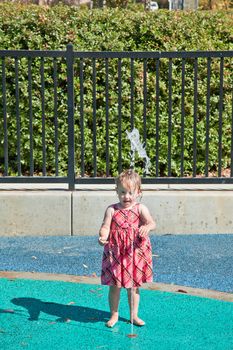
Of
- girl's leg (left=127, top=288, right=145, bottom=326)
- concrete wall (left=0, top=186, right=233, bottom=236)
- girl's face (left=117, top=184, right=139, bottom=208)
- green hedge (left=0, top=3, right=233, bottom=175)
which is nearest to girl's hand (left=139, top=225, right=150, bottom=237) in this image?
girl's face (left=117, top=184, right=139, bottom=208)

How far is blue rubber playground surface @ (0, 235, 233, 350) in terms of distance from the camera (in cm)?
536

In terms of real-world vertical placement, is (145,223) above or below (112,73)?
below

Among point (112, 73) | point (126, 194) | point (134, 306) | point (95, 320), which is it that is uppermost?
point (112, 73)

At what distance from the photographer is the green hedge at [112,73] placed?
8.74 m

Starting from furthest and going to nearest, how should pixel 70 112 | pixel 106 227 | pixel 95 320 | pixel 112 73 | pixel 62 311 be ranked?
pixel 112 73 → pixel 70 112 → pixel 62 311 → pixel 95 320 → pixel 106 227

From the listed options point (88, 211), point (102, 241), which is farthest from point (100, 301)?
point (88, 211)

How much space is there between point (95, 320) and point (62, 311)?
28 cm

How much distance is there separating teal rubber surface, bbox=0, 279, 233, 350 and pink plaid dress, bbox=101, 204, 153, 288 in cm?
33

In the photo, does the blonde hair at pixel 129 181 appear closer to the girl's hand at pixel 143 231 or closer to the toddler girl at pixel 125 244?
the toddler girl at pixel 125 244

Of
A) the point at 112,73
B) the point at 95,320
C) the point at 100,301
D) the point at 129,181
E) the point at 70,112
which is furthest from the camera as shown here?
the point at 112,73

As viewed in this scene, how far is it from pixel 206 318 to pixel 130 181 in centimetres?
110

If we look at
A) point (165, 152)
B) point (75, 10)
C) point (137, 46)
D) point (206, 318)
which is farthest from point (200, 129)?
point (206, 318)

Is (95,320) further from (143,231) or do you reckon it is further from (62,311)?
(143,231)

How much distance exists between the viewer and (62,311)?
232 inches
